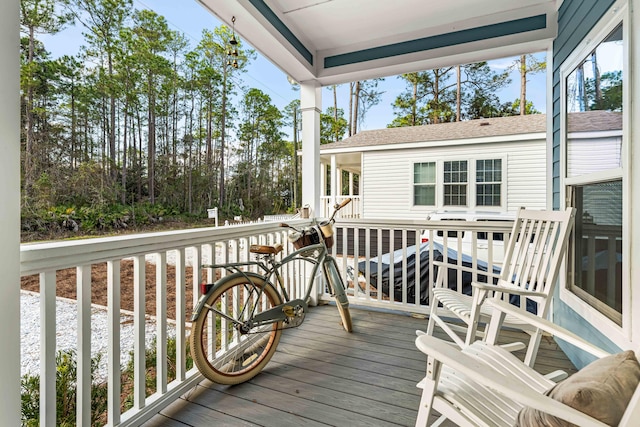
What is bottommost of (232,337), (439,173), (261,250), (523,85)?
(232,337)

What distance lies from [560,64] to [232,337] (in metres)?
3.18

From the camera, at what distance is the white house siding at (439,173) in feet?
21.5

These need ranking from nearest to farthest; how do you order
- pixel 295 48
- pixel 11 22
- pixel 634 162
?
1. pixel 11 22
2. pixel 634 162
3. pixel 295 48

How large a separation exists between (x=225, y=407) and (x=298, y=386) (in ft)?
1.42

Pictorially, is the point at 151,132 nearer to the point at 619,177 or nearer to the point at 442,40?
the point at 619,177

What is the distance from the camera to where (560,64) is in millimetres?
2377

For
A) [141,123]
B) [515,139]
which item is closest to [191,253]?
[141,123]

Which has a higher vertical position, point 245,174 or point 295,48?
point 295,48

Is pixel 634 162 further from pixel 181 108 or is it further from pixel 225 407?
pixel 225 407

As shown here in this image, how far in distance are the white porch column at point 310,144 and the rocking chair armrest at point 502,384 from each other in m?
2.53

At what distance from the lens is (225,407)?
1.73m

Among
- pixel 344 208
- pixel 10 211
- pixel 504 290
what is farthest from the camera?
pixel 344 208

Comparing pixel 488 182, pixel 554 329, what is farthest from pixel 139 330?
pixel 488 182

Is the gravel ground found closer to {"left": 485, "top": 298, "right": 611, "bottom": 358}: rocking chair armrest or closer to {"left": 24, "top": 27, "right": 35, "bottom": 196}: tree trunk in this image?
{"left": 24, "top": 27, "right": 35, "bottom": 196}: tree trunk
